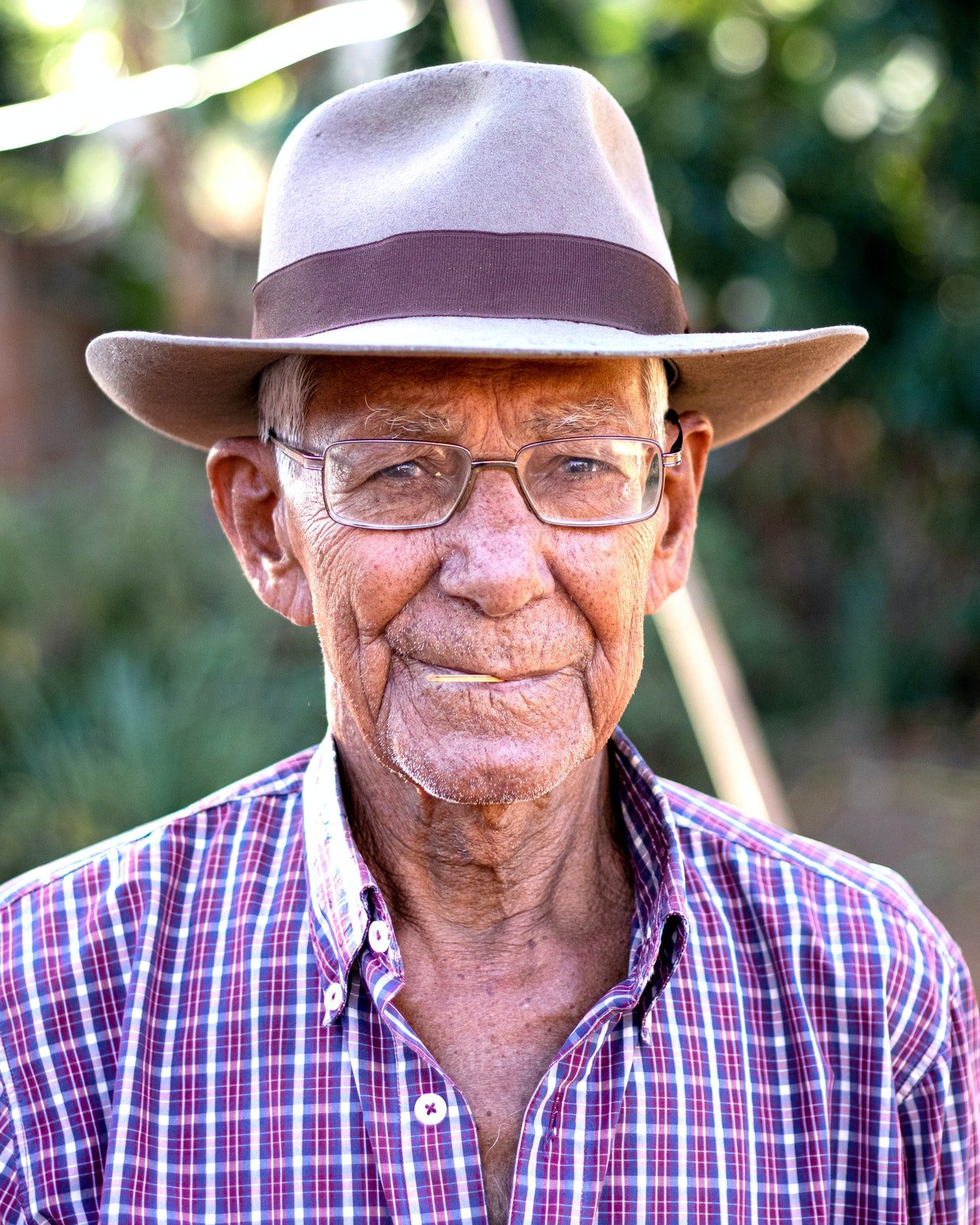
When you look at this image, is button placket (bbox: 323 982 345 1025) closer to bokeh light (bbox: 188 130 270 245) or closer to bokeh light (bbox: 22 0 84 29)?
bokeh light (bbox: 188 130 270 245)

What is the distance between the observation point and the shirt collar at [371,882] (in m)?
1.75

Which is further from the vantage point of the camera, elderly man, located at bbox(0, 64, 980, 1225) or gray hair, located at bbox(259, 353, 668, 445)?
gray hair, located at bbox(259, 353, 668, 445)

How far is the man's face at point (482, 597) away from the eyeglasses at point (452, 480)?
15 mm

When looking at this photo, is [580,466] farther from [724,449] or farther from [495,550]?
[724,449]

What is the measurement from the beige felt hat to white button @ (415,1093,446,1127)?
940mm

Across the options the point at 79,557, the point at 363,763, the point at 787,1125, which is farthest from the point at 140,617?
the point at 787,1125

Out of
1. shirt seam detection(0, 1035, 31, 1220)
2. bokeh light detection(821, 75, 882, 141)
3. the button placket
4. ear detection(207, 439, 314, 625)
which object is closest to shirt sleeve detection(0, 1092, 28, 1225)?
shirt seam detection(0, 1035, 31, 1220)

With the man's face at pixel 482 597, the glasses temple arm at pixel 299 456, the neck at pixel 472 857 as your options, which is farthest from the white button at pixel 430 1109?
the glasses temple arm at pixel 299 456

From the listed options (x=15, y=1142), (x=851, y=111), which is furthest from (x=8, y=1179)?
(x=851, y=111)

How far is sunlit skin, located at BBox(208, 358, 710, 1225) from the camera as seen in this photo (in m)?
1.67

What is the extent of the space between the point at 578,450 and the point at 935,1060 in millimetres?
1008

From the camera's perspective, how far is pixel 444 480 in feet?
5.54

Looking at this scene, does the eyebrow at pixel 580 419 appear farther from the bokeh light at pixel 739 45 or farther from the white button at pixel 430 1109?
the bokeh light at pixel 739 45

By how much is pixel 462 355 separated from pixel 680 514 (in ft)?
1.83
